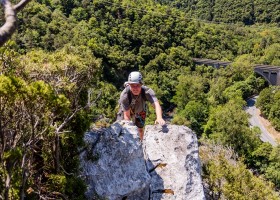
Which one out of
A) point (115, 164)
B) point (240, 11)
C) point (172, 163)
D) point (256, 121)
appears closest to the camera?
point (115, 164)

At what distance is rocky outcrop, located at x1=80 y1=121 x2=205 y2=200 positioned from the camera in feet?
20.5

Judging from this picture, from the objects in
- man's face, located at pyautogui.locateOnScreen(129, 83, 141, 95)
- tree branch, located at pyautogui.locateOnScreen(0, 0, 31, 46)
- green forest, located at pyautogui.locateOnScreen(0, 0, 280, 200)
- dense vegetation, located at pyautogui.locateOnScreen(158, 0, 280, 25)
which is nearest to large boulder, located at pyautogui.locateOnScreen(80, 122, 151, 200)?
green forest, located at pyautogui.locateOnScreen(0, 0, 280, 200)

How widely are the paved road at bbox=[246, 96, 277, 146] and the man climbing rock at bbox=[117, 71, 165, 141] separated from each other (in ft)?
109

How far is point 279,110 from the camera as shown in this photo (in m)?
40.0

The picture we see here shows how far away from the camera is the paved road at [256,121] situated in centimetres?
3811

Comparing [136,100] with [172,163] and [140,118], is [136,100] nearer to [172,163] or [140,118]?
[140,118]

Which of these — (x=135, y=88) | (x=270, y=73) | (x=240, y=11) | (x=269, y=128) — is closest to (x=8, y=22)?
(x=135, y=88)

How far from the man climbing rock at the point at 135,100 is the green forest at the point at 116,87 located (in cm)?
81

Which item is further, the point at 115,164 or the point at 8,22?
the point at 115,164

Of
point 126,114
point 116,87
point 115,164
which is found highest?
point 126,114

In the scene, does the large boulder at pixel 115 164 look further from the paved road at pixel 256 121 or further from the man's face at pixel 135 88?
the paved road at pixel 256 121

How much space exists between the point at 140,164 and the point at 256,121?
130 ft

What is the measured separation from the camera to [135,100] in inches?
283

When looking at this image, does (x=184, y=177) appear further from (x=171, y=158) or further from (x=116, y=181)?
(x=116, y=181)
